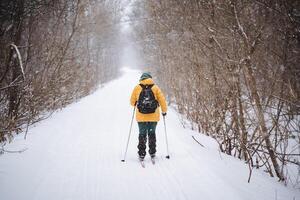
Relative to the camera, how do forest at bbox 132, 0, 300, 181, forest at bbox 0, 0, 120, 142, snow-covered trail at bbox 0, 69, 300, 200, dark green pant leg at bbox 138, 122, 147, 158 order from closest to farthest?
1. snow-covered trail at bbox 0, 69, 300, 200
2. forest at bbox 132, 0, 300, 181
3. forest at bbox 0, 0, 120, 142
4. dark green pant leg at bbox 138, 122, 147, 158

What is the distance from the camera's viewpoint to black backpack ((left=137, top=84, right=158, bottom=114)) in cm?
502

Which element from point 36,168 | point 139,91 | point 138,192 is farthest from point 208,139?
point 36,168

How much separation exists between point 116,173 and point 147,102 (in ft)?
5.19

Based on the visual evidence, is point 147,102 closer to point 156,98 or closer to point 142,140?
point 156,98

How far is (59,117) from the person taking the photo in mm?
8898

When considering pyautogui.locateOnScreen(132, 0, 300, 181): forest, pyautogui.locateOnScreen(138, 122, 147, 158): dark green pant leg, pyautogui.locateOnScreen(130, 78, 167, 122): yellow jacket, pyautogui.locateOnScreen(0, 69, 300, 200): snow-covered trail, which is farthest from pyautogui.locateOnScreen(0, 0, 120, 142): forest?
pyautogui.locateOnScreen(132, 0, 300, 181): forest

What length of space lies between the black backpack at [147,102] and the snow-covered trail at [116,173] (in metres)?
1.16

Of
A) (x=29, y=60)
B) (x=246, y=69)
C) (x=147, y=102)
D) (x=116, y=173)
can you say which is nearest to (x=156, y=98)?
(x=147, y=102)

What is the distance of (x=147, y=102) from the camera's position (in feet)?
16.5

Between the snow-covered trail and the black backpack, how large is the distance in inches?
45.8

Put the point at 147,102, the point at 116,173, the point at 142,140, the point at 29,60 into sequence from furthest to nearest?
the point at 29,60, the point at 142,140, the point at 147,102, the point at 116,173

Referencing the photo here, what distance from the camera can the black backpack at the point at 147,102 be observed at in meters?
5.02

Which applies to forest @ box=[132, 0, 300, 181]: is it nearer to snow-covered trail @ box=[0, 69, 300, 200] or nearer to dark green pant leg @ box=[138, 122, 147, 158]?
snow-covered trail @ box=[0, 69, 300, 200]

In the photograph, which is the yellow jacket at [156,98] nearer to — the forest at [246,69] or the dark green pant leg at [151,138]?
the dark green pant leg at [151,138]
